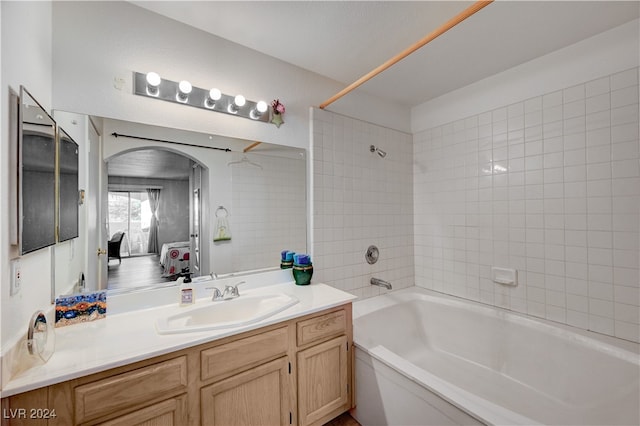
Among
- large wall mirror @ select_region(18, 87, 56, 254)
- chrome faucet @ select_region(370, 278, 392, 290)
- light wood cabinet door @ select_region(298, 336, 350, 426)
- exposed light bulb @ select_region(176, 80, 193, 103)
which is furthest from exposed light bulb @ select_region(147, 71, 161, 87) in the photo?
chrome faucet @ select_region(370, 278, 392, 290)

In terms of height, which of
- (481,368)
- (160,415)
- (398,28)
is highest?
(398,28)

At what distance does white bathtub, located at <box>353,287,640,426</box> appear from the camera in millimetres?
1316

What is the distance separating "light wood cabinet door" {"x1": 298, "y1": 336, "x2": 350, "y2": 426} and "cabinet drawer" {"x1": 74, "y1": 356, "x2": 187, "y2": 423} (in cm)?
62

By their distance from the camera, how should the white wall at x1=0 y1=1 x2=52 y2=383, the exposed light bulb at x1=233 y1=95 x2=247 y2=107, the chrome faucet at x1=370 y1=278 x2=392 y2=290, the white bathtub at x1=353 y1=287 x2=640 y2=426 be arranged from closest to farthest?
the white wall at x1=0 y1=1 x2=52 y2=383
the white bathtub at x1=353 y1=287 x2=640 y2=426
the exposed light bulb at x1=233 y1=95 x2=247 y2=107
the chrome faucet at x1=370 y1=278 x2=392 y2=290

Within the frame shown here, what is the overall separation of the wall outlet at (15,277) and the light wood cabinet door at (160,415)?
1.88ft

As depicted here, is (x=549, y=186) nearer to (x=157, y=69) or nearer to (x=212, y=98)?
(x=212, y=98)

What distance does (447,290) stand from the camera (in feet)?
8.29

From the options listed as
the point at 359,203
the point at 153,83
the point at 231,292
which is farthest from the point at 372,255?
the point at 153,83

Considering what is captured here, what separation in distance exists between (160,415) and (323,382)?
0.85m

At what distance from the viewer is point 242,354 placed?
1.27 meters

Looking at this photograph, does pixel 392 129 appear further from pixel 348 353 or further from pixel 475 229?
pixel 348 353

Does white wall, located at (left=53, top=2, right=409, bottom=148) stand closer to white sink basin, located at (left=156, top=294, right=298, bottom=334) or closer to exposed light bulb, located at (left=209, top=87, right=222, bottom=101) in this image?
exposed light bulb, located at (left=209, top=87, right=222, bottom=101)

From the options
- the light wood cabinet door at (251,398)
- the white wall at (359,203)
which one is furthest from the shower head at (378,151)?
the light wood cabinet door at (251,398)

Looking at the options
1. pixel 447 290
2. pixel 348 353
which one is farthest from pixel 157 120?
pixel 447 290
